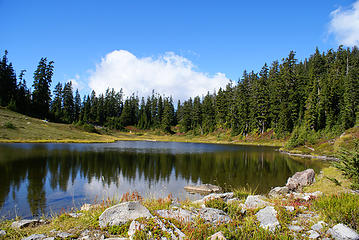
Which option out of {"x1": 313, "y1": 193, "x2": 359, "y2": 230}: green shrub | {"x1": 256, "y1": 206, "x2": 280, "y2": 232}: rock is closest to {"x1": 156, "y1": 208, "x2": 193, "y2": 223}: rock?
{"x1": 256, "y1": 206, "x2": 280, "y2": 232}: rock

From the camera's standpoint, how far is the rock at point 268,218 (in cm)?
563

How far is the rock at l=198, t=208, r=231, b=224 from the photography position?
20.2ft

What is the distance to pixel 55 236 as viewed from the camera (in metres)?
5.25

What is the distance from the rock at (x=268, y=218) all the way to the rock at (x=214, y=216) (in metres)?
0.97

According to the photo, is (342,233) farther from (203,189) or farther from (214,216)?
(203,189)

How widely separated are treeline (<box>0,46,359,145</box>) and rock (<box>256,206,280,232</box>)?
4465 centimetres

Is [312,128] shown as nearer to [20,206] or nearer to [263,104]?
[263,104]

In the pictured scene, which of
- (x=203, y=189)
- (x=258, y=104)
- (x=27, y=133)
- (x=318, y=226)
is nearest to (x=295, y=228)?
(x=318, y=226)

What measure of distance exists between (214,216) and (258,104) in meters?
78.1

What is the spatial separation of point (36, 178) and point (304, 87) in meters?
79.8

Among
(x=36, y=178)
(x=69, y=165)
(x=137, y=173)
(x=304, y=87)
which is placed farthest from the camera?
(x=304, y=87)

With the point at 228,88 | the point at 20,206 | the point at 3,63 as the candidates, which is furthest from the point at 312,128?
the point at 3,63

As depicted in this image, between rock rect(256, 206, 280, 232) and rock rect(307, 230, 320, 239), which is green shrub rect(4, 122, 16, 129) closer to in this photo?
rock rect(256, 206, 280, 232)

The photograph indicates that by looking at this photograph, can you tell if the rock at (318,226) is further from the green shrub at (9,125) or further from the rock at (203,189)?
the green shrub at (9,125)
